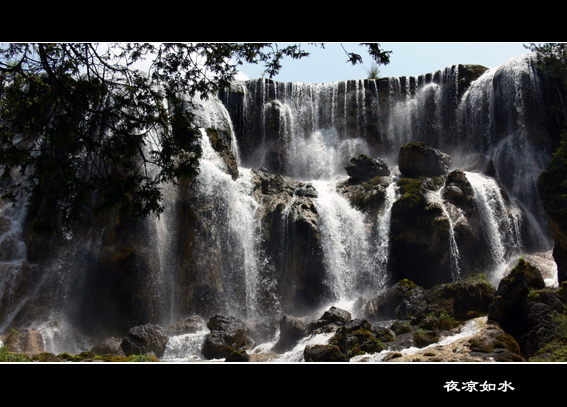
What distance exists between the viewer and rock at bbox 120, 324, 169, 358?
1079 centimetres

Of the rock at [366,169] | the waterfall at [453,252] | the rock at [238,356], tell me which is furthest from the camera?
the rock at [366,169]

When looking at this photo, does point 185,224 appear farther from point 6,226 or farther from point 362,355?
point 362,355

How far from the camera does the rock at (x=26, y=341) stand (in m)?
10.8

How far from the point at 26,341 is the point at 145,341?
3298 mm

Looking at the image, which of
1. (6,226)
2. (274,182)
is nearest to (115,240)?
(6,226)

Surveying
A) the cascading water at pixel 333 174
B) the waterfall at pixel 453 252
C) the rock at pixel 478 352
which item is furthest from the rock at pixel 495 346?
the waterfall at pixel 453 252

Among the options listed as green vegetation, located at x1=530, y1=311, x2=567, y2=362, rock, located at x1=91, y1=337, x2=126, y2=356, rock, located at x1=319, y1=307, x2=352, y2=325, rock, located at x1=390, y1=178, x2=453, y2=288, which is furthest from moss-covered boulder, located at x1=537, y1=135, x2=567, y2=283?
rock, located at x1=91, y1=337, x2=126, y2=356

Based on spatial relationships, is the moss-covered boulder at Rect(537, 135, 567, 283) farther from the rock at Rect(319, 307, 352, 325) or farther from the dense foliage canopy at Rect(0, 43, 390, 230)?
the dense foliage canopy at Rect(0, 43, 390, 230)

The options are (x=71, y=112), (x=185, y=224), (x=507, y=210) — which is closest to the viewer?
(x=71, y=112)

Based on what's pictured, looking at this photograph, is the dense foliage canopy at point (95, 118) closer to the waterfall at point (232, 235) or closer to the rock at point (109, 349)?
the rock at point (109, 349)

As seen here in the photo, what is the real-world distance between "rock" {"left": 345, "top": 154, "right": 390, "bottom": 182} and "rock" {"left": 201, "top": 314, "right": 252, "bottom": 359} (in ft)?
30.1

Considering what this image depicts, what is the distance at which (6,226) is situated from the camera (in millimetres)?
15016

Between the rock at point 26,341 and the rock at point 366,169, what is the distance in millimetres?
13144
